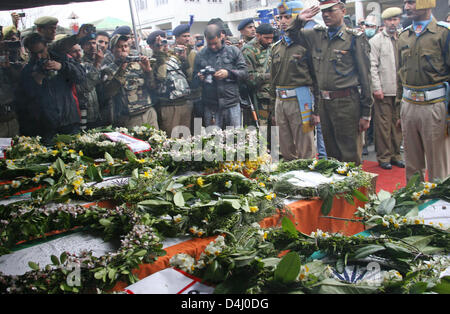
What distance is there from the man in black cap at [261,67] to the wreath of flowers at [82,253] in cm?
366

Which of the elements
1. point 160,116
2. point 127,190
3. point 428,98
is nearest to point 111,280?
point 127,190

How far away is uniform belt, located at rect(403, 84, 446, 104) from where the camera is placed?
3.25 metres

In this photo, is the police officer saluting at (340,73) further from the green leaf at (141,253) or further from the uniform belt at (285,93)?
the green leaf at (141,253)

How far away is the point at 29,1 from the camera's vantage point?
82.7 inches

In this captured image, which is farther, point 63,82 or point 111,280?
point 63,82

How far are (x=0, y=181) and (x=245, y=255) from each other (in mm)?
1997

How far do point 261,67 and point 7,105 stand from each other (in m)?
2.88

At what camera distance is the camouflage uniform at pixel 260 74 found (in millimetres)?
5191

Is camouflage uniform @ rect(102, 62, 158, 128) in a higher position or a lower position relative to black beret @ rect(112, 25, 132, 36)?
lower

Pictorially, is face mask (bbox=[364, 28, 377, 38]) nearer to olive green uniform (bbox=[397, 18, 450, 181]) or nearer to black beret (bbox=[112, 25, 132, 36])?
olive green uniform (bbox=[397, 18, 450, 181])

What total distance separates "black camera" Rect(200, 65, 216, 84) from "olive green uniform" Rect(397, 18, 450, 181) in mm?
2215

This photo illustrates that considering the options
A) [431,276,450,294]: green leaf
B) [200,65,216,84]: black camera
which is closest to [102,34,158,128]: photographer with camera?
[200,65,216,84]: black camera

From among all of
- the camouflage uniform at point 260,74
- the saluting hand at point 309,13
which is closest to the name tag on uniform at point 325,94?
the saluting hand at point 309,13

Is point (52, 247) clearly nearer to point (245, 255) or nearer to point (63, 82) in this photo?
point (245, 255)
